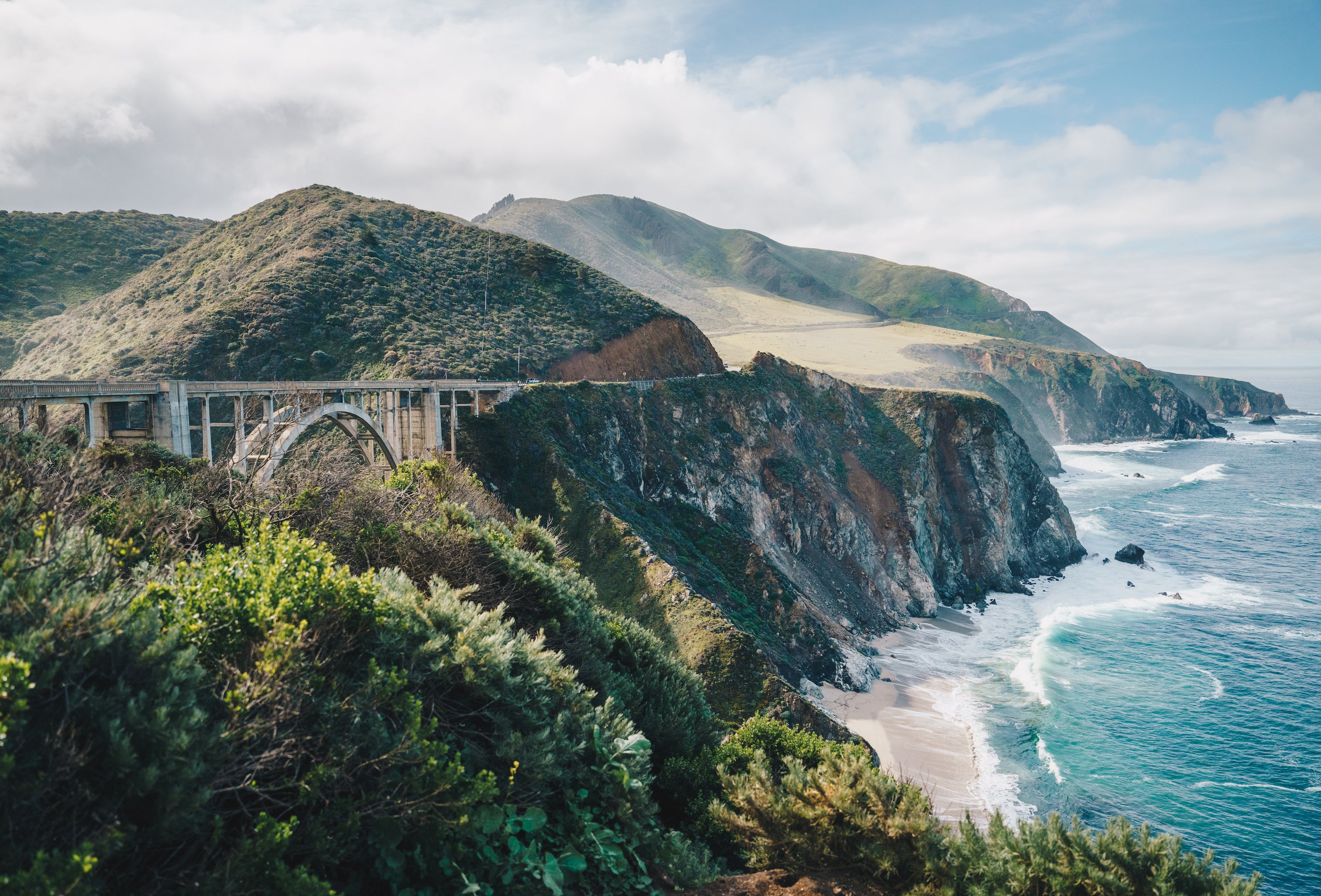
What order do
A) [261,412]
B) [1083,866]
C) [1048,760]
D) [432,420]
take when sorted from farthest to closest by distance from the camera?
1. [261,412]
2. [432,420]
3. [1048,760]
4. [1083,866]

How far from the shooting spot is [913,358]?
13588 cm

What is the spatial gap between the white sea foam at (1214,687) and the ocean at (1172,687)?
0.10 m

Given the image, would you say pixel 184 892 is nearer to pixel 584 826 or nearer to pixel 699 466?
pixel 584 826

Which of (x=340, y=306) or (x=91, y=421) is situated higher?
(x=340, y=306)

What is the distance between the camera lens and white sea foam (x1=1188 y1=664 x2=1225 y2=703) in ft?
117

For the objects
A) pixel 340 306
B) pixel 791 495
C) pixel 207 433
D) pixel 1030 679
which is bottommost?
pixel 1030 679

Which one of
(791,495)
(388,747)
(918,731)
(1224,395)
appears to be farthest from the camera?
(1224,395)

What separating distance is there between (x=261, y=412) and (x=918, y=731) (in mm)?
41728

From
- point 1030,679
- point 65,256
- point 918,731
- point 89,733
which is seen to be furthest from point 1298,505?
point 65,256

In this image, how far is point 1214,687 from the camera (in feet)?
121

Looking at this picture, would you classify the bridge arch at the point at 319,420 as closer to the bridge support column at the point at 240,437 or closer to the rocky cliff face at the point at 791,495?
the bridge support column at the point at 240,437

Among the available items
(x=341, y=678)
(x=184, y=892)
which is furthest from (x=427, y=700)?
(x=184, y=892)

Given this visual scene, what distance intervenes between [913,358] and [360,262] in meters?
112

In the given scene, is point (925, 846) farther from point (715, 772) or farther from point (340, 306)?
point (340, 306)
